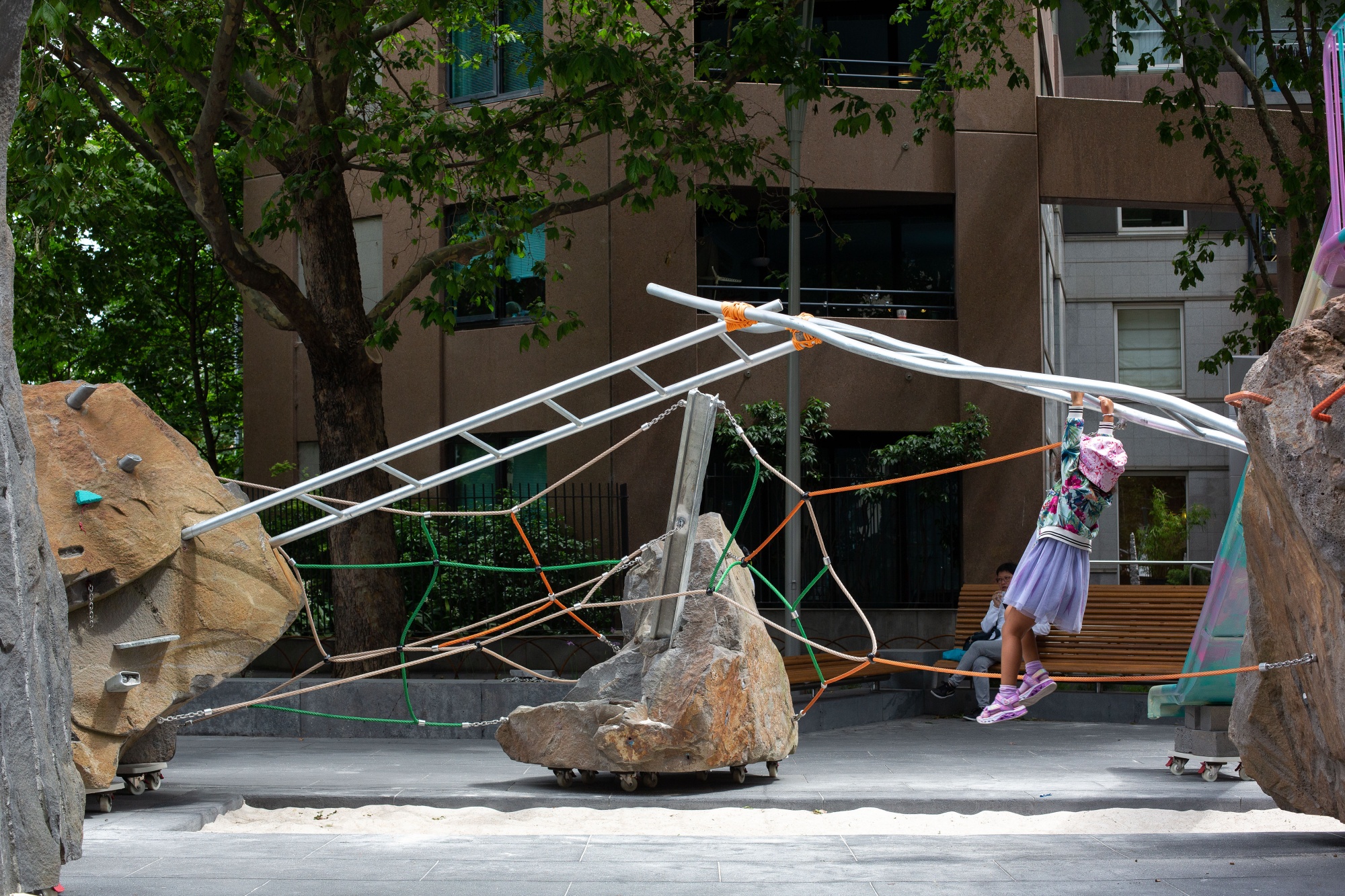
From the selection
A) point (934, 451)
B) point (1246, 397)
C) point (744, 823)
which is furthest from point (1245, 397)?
point (934, 451)

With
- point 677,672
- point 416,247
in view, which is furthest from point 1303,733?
point 416,247

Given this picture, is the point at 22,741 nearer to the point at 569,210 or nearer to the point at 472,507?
the point at 569,210

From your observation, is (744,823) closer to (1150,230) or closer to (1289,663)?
(1289,663)

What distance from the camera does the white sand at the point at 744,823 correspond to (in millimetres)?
7258

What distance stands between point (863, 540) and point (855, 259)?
4.10 meters

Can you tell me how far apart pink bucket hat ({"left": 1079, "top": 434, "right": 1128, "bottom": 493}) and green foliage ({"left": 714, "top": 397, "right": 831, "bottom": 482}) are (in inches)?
365

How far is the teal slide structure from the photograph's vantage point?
299 inches

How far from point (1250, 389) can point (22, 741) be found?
16.5 feet

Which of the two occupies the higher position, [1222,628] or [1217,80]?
[1217,80]

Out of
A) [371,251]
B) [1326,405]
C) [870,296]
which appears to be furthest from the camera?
[371,251]

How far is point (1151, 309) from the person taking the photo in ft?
79.6

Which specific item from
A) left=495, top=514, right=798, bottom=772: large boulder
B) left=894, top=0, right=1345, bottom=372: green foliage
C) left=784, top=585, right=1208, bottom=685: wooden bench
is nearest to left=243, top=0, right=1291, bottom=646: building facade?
left=894, top=0, right=1345, bottom=372: green foliage

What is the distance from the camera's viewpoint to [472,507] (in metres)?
15.2

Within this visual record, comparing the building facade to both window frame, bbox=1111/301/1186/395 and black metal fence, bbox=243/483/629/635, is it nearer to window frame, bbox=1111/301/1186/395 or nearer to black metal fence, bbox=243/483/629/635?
black metal fence, bbox=243/483/629/635
